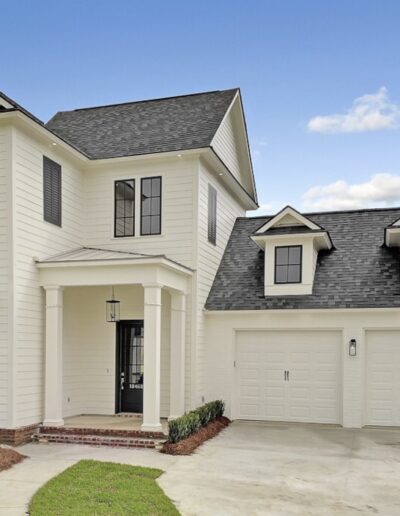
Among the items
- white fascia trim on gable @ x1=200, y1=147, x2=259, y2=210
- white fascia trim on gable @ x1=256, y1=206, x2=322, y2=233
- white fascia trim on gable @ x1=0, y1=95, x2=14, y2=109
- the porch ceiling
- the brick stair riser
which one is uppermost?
white fascia trim on gable @ x1=0, y1=95, x2=14, y2=109

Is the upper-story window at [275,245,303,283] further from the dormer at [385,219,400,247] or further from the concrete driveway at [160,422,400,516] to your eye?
the concrete driveway at [160,422,400,516]

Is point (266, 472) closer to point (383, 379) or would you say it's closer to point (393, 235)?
point (383, 379)

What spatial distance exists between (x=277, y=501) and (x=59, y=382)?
5.90 m

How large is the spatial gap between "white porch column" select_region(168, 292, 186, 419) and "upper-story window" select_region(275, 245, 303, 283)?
9.06ft

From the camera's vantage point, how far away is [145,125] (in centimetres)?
1507

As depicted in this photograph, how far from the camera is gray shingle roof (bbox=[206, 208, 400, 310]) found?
13555 millimetres

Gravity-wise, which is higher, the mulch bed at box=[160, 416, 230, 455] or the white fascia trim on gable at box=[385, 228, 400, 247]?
the white fascia trim on gable at box=[385, 228, 400, 247]

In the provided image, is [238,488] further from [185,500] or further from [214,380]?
[214,380]

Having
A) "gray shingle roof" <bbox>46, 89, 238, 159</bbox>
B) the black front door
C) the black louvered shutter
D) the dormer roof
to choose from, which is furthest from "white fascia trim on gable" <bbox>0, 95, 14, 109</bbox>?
the dormer roof

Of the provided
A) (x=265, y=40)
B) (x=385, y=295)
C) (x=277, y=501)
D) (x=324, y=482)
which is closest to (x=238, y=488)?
(x=277, y=501)

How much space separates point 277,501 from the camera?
7.46 meters

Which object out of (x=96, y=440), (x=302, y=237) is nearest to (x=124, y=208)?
(x=302, y=237)

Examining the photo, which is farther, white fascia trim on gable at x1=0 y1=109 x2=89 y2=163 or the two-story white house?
the two-story white house

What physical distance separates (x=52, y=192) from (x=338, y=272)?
741 cm
